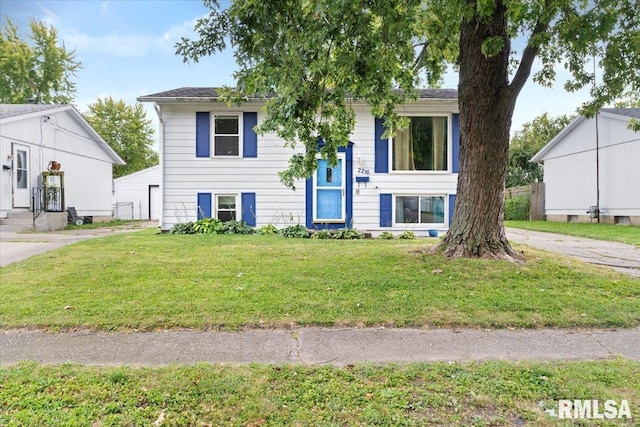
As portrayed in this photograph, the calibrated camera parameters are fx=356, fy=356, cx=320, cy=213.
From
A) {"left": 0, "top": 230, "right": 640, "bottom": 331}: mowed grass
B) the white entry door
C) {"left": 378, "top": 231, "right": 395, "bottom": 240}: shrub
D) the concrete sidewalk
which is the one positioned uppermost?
the white entry door

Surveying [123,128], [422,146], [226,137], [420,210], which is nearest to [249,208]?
[226,137]

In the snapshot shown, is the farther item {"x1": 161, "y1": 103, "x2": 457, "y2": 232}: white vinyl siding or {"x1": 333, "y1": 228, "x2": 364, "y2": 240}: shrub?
{"x1": 161, "y1": 103, "x2": 457, "y2": 232}: white vinyl siding

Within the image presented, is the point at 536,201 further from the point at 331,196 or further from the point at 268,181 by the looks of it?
the point at 268,181

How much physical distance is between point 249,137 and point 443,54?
603 centimetres

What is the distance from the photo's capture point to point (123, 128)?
111 ft

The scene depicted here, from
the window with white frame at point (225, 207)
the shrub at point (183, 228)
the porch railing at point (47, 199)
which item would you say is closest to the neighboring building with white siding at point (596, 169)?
the window with white frame at point (225, 207)

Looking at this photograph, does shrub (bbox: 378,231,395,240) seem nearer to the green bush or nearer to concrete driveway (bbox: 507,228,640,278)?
concrete driveway (bbox: 507,228,640,278)

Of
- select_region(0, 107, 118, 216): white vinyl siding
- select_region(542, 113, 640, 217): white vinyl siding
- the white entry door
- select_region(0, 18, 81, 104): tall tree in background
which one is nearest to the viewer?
select_region(0, 107, 118, 216): white vinyl siding

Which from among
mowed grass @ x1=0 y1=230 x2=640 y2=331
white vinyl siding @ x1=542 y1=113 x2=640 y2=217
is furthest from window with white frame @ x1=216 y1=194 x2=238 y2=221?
white vinyl siding @ x1=542 y1=113 x2=640 y2=217

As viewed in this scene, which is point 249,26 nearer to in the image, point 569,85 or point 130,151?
point 569,85

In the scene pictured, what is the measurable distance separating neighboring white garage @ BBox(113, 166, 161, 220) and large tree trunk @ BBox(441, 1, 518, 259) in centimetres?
2451

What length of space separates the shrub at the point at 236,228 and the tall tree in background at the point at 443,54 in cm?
506

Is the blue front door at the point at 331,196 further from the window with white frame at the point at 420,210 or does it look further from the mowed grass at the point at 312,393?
the mowed grass at the point at 312,393

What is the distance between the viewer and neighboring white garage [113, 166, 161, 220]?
85.1 ft
